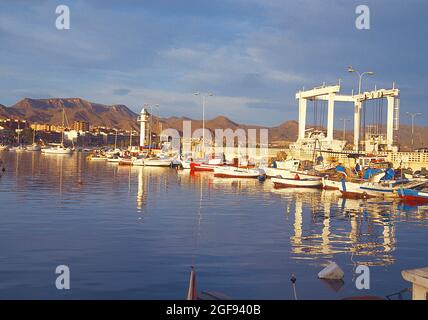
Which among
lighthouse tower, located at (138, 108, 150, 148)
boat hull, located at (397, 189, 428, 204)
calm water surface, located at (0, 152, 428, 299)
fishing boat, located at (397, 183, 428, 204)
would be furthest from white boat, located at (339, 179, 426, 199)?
lighthouse tower, located at (138, 108, 150, 148)

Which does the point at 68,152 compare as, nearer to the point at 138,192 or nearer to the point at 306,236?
the point at 138,192

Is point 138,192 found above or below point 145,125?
below

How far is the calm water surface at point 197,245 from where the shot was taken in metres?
13.6

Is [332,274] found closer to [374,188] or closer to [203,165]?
[374,188]

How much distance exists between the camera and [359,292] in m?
13.4

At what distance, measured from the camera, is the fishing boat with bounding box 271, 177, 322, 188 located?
2004 inches

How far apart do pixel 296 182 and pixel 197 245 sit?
33.1 metres

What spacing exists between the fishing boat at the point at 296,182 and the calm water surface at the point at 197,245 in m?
14.6

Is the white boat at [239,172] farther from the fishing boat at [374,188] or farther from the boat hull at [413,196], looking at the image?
the boat hull at [413,196]

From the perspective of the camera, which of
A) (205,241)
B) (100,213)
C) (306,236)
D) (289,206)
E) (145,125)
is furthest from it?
(145,125)

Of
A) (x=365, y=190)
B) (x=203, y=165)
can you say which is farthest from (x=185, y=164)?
(x=365, y=190)

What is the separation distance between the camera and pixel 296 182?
51094 mm
